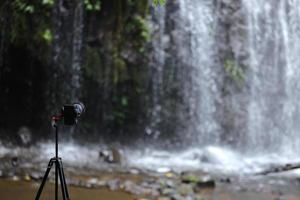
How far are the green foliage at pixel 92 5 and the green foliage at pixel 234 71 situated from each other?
3091 millimetres

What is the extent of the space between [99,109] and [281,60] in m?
4.39

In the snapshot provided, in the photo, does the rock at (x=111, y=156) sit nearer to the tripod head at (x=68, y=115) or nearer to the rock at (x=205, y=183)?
the rock at (x=205, y=183)

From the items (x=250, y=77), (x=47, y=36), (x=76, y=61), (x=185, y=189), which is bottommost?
(x=185, y=189)

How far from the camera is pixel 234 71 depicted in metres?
10.2

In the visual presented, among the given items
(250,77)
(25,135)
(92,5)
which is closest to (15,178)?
(25,135)

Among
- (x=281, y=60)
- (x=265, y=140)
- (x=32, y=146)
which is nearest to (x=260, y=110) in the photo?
(x=265, y=140)

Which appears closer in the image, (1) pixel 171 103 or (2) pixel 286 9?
(1) pixel 171 103

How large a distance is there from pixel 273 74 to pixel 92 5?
174 inches

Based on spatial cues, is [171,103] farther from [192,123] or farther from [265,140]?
[265,140]

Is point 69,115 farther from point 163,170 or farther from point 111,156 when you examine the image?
point 111,156

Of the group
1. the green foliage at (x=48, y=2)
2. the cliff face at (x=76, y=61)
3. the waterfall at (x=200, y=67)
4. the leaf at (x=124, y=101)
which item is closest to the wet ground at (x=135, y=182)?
the cliff face at (x=76, y=61)

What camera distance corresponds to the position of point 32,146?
8.87 m

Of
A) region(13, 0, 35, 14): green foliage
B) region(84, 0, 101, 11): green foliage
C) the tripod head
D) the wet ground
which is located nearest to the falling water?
region(84, 0, 101, 11): green foliage

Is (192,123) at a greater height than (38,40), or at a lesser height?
lesser
